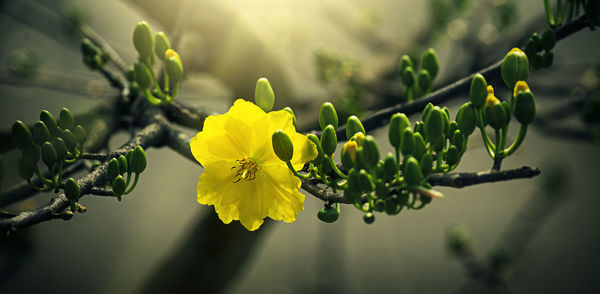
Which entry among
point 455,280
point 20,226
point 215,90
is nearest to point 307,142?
point 20,226

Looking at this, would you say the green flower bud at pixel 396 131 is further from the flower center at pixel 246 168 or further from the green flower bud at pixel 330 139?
the flower center at pixel 246 168

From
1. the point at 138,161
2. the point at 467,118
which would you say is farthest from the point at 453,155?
the point at 138,161

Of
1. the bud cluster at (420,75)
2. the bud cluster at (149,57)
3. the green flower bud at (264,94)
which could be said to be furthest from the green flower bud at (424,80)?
the bud cluster at (149,57)

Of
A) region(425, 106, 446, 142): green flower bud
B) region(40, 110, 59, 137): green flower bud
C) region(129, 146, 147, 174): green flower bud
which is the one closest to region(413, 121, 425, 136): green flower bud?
region(425, 106, 446, 142): green flower bud

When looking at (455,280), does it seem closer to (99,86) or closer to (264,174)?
(99,86)

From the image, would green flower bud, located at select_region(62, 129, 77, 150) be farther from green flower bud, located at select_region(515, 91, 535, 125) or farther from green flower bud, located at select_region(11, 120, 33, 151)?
green flower bud, located at select_region(515, 91, 535, 125)

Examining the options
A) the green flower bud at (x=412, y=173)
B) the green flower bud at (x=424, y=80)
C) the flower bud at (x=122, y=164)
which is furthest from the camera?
the green flower bud at (x=424, y=80)

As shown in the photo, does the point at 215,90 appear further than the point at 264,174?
Yes
